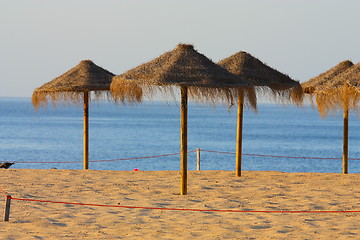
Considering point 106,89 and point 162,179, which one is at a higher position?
point 106,89

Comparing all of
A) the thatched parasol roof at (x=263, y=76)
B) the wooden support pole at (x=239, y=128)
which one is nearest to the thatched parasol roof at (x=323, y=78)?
the thatched parasol roof at (x=263, y=76)

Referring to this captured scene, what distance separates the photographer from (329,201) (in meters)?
12.3

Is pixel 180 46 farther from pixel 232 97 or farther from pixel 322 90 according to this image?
pixel 322 90

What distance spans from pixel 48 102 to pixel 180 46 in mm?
Answer: 5312

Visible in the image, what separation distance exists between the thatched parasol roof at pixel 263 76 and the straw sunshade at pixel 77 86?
3.33m

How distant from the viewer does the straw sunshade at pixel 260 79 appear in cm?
1473

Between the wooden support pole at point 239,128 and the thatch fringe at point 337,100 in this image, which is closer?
the thatch fringe at point 337,100

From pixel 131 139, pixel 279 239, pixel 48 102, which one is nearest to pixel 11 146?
pixel 131 139

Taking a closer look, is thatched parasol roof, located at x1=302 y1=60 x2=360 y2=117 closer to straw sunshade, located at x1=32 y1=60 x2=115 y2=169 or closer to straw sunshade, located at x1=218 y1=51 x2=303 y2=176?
straw sunshade, located at x1=218 y1=51 x2=303 y2=176

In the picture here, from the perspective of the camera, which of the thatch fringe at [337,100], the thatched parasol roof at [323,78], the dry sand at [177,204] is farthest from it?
the thatched parasol roof at [323,78]

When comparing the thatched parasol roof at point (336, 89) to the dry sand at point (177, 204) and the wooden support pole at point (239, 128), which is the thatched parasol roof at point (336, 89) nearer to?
the dry sand at point (177, 204)

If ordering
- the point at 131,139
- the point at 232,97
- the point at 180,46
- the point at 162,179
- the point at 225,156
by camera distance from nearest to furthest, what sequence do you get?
the point at 232,97 < the point at 180,46 < the point at 162,179 < the point at 225,156 < the point at 131,139

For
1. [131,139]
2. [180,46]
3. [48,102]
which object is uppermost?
[180,46]

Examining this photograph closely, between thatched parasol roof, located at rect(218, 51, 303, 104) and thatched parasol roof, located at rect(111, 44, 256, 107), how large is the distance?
4.68 ft
